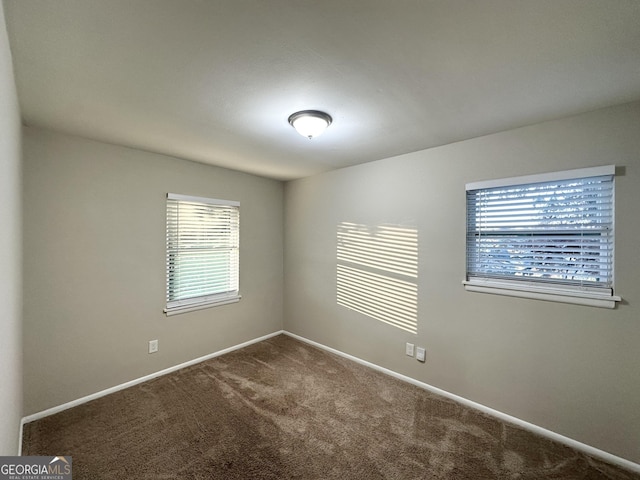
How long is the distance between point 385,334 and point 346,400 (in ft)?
2.82

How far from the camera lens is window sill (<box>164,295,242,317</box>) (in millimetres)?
3105

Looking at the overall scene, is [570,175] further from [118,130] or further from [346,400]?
[118,130]

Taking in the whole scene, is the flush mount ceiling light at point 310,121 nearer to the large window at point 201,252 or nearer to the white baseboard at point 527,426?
the large window at point 201,252

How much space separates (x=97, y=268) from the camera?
2604 millimetres

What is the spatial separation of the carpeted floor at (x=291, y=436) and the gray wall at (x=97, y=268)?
31 cm

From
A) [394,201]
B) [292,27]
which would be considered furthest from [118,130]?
[394,201]

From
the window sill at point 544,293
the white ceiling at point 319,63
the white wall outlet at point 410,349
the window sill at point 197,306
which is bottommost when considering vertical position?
the white wall outlet at point 410,349

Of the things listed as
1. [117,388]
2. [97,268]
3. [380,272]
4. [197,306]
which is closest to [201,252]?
[197,306]

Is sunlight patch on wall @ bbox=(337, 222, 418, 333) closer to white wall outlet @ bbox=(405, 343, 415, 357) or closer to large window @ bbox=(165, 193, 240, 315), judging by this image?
white wall outlet @ bbox=(405, 343, 415, 357)

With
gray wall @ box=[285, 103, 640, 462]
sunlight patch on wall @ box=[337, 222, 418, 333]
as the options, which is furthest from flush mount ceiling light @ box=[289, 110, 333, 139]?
sunlight patch on wall @ box=[337, 222, 418, 333]

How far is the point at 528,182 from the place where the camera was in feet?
7.20

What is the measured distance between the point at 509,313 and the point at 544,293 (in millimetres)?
309

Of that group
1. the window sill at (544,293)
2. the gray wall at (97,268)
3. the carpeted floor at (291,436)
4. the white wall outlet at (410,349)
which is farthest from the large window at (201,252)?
the window sill at (544,293)

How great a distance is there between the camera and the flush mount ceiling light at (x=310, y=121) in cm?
196
